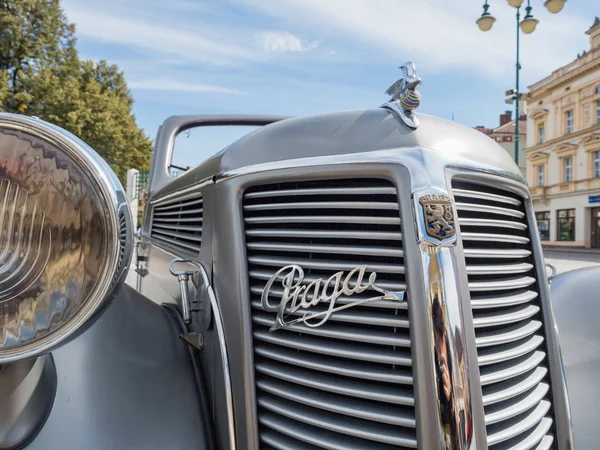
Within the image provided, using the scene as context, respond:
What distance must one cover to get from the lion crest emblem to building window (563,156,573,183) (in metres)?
35.3

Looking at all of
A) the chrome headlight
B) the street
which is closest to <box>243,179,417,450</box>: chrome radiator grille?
the chrome headlight

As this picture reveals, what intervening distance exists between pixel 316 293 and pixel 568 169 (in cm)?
3595

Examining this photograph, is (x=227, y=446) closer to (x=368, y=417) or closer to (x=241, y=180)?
(x=368, y=417)

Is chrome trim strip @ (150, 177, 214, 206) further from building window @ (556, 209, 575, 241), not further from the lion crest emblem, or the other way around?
building window @ (556, 209, 575, 241)

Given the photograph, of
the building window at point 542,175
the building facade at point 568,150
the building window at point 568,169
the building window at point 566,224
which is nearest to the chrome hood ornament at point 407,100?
the building facade at point 568,150

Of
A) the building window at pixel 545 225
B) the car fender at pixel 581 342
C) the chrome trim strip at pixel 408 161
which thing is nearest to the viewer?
the chrome trim strip at pixel 408 161

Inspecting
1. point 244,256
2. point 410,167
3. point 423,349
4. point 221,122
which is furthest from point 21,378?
point 221,122

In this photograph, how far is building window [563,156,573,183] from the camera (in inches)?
1247

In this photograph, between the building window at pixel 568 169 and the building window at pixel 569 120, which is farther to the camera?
the building window at pixel 568 169

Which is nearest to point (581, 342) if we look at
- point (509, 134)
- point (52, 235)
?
point (52, 235)

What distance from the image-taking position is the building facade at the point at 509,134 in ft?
124

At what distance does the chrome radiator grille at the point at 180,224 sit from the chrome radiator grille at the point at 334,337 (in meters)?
0.53

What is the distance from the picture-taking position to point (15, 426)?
133 centimetres

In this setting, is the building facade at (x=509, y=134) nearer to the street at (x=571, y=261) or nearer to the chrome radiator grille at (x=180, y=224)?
the street at (x=571, y=261)
